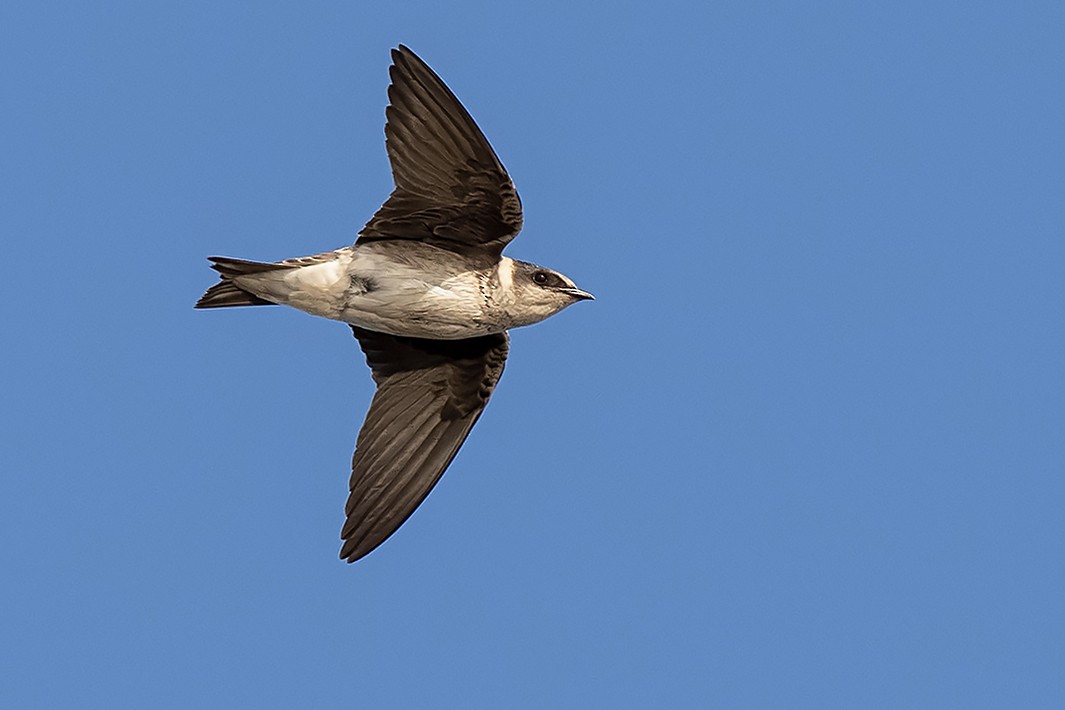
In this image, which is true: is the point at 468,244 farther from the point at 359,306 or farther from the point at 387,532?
the point at 387,532

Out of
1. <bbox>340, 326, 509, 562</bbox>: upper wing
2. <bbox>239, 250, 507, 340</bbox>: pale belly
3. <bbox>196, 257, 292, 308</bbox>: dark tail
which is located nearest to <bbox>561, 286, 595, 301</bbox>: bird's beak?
<bbox>239, 250, 507, 340</bbox>: pale belly

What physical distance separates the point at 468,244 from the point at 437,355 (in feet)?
3.20

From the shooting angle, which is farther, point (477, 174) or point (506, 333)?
point (506, 333)

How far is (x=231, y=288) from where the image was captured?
10180 millimetres

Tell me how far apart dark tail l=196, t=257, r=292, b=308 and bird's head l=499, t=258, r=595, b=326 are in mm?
1168

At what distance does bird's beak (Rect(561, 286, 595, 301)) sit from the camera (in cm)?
1043

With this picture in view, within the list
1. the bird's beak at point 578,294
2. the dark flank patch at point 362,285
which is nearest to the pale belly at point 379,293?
the dark flank patch at point 362,285

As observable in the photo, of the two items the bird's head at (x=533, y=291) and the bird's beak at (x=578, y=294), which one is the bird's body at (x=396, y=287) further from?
the bird's beak at (x=578, y=294)

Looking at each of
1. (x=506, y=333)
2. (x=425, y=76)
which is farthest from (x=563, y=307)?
(x=425, y=76)

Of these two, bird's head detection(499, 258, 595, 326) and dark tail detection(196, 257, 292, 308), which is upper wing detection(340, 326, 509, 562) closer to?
bird's head detection(499, 258, 595, 326)

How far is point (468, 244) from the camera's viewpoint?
10266mm

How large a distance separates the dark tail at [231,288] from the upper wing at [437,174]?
59cm

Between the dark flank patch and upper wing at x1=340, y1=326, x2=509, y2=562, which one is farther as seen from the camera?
upper wing at x1=340, y1=326, x2=509, y2=562

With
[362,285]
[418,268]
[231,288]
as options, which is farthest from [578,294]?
[231,288]
